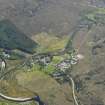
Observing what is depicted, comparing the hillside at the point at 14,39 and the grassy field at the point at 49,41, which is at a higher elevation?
the hillside at the point at 14,39

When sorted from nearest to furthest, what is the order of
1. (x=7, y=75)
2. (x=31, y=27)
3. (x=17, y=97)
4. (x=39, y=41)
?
(x=17, y=97), (x=7, y=75), (x=39, y=41), (x=31, y=27)

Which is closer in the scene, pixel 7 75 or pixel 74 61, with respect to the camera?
pixel 7 75

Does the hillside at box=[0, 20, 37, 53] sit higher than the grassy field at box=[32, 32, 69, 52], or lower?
higher

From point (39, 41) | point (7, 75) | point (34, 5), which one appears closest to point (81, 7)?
point (34, 5)

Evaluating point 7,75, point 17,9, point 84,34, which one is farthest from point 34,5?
point 7,75

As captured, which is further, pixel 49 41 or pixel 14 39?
pixel 49 41

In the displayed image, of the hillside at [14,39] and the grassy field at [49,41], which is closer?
the hillside at [14,39]

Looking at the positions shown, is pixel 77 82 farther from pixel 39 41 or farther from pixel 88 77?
pixel 39 41

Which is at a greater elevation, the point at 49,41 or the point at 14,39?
the point at 14,39

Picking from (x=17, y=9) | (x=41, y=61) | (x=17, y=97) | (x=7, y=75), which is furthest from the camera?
(x=17, y=9)

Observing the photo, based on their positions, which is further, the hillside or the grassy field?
the grassy field
